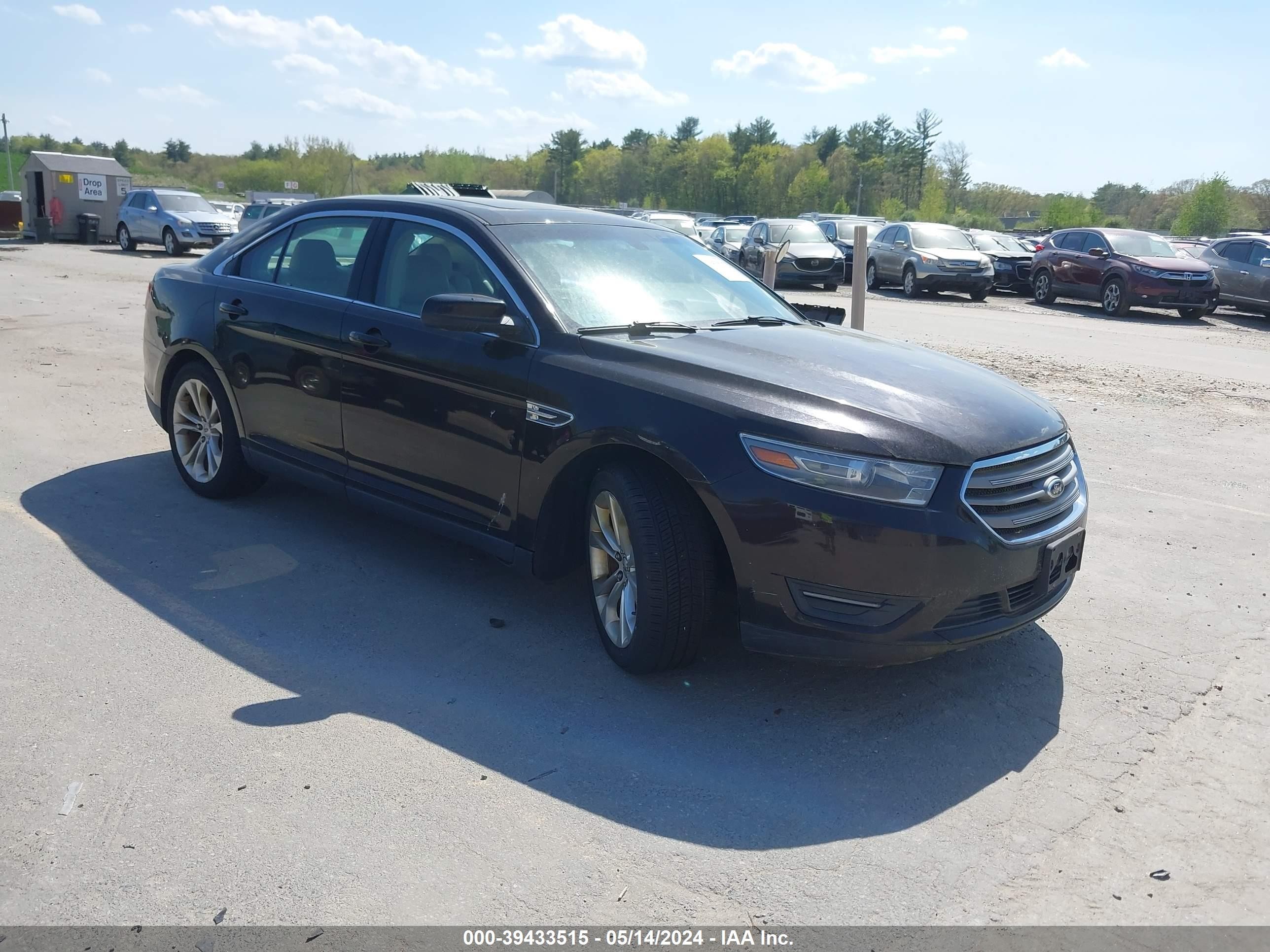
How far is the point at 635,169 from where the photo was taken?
10694 cm

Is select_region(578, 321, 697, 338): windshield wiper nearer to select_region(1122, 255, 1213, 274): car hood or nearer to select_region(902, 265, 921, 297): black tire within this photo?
select_region(1122, 255, 1213, 274): car hood

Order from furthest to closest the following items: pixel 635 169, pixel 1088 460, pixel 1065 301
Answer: pixel 635 169 < pixel 1065 301 < pixel 1088 460

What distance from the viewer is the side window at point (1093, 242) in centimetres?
2192

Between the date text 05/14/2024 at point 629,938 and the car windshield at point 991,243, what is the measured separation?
82.7ft

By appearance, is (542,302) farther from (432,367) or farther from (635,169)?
(635,169)

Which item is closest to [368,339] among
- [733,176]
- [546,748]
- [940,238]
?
[546,748]

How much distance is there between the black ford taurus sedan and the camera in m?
3.62

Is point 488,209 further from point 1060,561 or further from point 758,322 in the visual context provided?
point 1060,561

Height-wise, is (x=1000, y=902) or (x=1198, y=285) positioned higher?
(x=1198, y=285)

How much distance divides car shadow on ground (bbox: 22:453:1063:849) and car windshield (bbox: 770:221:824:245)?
2092 centimetres

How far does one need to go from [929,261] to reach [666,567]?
21.5 metres

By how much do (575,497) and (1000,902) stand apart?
220 centimetres

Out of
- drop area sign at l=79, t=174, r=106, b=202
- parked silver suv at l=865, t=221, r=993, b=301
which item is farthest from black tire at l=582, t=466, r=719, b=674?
drop area sign at l=79, t=174, r=106, b=202

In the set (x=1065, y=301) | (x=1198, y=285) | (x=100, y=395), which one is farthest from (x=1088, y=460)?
(x=1065, y=301)
